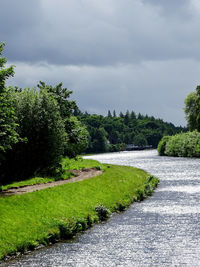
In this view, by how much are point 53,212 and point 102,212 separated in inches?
173

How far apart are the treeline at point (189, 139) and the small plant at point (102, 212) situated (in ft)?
300

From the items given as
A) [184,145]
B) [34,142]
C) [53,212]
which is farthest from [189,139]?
[53,212]

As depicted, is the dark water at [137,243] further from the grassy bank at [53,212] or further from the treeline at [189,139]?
the treeline at [189,139]

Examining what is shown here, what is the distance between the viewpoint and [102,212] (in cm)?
2981

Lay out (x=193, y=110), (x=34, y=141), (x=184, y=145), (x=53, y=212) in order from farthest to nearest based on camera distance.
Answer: (x=193, y=110)
(x=184, y=145)
(x=34, y=141)
(x=53, y=212)

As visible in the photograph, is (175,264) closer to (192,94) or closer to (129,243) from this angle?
(129,243)

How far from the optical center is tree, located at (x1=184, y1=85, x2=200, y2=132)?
134 metres

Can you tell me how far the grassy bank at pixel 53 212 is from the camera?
21516mm

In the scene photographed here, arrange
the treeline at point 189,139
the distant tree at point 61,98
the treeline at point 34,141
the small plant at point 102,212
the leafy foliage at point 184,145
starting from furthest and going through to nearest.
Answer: the treeline at point 189,139 < the leafy foliage at point 184,145 < the distant tree at point 61,98 < the treeline at point 34,141 < the small plant at point 102,212

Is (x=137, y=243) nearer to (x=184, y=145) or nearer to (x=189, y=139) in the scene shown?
(x=189, y=139)

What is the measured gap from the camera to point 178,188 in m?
46.8

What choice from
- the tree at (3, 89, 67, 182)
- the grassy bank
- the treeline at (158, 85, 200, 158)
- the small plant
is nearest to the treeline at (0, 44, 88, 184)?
the tree at (3, 89, 67, 182)

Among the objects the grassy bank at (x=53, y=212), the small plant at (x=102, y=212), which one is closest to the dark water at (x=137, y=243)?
the small plant at (x=102, y=212)

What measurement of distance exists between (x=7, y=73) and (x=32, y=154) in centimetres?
1376
